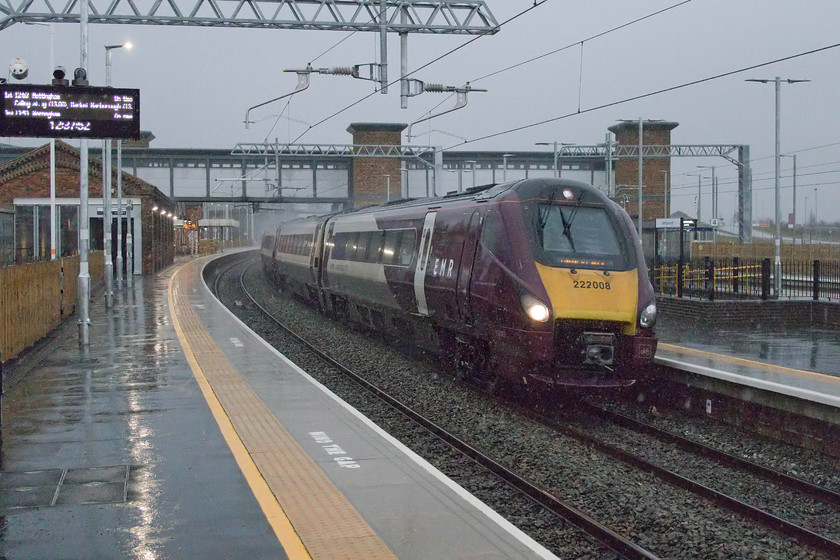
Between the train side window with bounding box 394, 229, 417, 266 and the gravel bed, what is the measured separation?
1.99 m

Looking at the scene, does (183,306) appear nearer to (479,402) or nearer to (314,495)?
(479,402)

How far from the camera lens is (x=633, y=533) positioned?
281 inches

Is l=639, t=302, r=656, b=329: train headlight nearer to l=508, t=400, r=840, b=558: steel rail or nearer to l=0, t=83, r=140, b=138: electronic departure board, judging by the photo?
l=508, t=400, r=840, b=558: steel rail

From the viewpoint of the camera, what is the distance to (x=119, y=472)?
7422 mm

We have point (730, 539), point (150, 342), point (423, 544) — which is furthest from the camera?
point (150, 342)

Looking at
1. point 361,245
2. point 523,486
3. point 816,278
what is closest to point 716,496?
point 523,486

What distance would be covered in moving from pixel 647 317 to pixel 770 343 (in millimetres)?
5912

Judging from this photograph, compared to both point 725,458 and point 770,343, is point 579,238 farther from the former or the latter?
point 770,343

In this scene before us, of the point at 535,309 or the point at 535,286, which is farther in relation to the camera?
the point at 535,286

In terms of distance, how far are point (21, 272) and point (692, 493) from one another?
11924 millimetres

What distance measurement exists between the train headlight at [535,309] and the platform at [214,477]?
2746mm

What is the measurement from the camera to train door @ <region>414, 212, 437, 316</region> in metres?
14.7

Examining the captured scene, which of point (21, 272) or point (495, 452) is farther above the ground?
point (21, 272)

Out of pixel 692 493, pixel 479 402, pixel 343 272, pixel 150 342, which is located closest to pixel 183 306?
pixel 343 272
